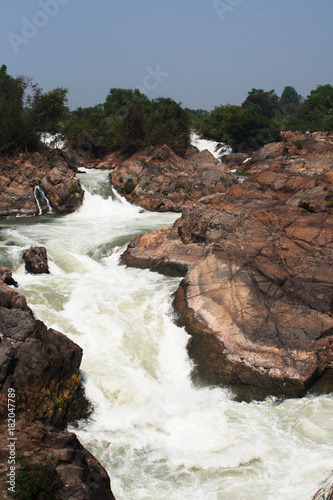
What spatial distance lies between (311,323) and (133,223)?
1224 centimetres

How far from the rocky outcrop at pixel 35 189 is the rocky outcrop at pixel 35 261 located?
8.07 metres

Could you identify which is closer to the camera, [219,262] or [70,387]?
[70,387]

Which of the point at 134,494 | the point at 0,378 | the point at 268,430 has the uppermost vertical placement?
the point at 0,378

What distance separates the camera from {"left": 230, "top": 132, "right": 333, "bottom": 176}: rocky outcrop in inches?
984

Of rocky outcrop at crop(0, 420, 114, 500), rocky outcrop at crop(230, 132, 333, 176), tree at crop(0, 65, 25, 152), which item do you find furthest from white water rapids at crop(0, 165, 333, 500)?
rocky outcrop at crop(230, 132, 333, 176)

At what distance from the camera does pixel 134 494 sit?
17.9ft

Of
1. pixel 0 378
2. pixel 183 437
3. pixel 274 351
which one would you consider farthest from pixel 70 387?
pixel 274 351

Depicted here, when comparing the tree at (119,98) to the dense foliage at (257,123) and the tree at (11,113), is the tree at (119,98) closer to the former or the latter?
the dense foliage at (257,123)

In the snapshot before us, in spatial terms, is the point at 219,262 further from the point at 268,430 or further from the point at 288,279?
the point at 268,430

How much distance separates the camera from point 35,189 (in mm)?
21203

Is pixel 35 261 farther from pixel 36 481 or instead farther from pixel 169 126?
pixel 169 126

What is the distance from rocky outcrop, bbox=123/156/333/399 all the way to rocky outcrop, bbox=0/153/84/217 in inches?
424

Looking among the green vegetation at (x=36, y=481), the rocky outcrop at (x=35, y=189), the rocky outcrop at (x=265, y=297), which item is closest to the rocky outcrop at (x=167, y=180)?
the rocky outcrop at (x=35, y=189)

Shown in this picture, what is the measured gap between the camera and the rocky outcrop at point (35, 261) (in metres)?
12.2
